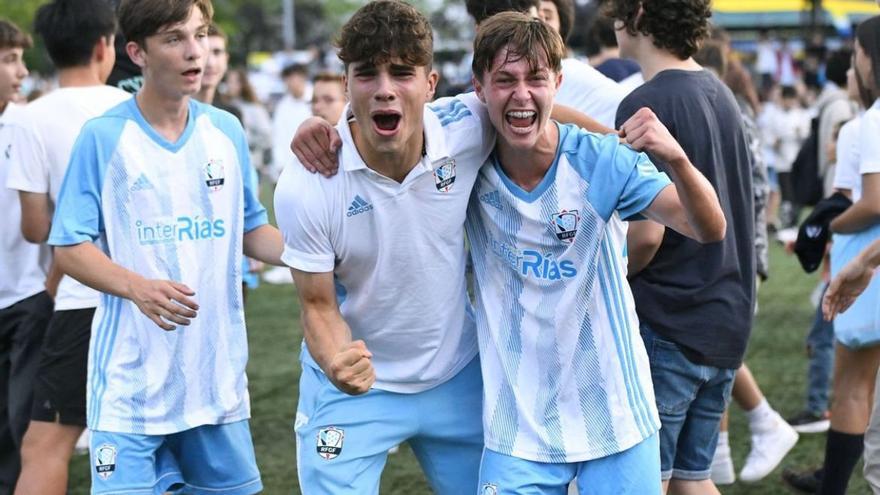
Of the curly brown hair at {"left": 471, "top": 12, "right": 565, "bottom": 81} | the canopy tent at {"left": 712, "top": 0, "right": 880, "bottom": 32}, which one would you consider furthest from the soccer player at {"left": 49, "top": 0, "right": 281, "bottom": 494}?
the canopy tent at {"left": 712, "top": 0, "right": 880, "bottom": 32}

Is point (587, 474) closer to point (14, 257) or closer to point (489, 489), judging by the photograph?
point (489, 489)

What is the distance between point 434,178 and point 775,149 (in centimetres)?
1815

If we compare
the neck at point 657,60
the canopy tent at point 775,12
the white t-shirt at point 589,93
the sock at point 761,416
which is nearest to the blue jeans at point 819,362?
the sock at point 761,416

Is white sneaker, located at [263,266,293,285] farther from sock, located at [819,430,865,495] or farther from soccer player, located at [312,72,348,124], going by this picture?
sock, located at [819,430,865,495]

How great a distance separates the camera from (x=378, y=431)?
3.91m

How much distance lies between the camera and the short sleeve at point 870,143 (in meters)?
4.85

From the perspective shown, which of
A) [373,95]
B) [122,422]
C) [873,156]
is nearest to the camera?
[373,95]

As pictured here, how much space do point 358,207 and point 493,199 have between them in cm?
42

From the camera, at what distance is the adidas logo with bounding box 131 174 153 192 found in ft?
14.2

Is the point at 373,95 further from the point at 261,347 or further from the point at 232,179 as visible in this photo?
the point at 261,347

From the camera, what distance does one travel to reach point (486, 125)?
151 inches

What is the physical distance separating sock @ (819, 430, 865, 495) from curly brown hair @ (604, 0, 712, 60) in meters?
2.07

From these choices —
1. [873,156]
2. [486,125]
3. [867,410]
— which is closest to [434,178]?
[486,125]

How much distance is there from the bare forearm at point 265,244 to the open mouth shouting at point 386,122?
113 centimetres
